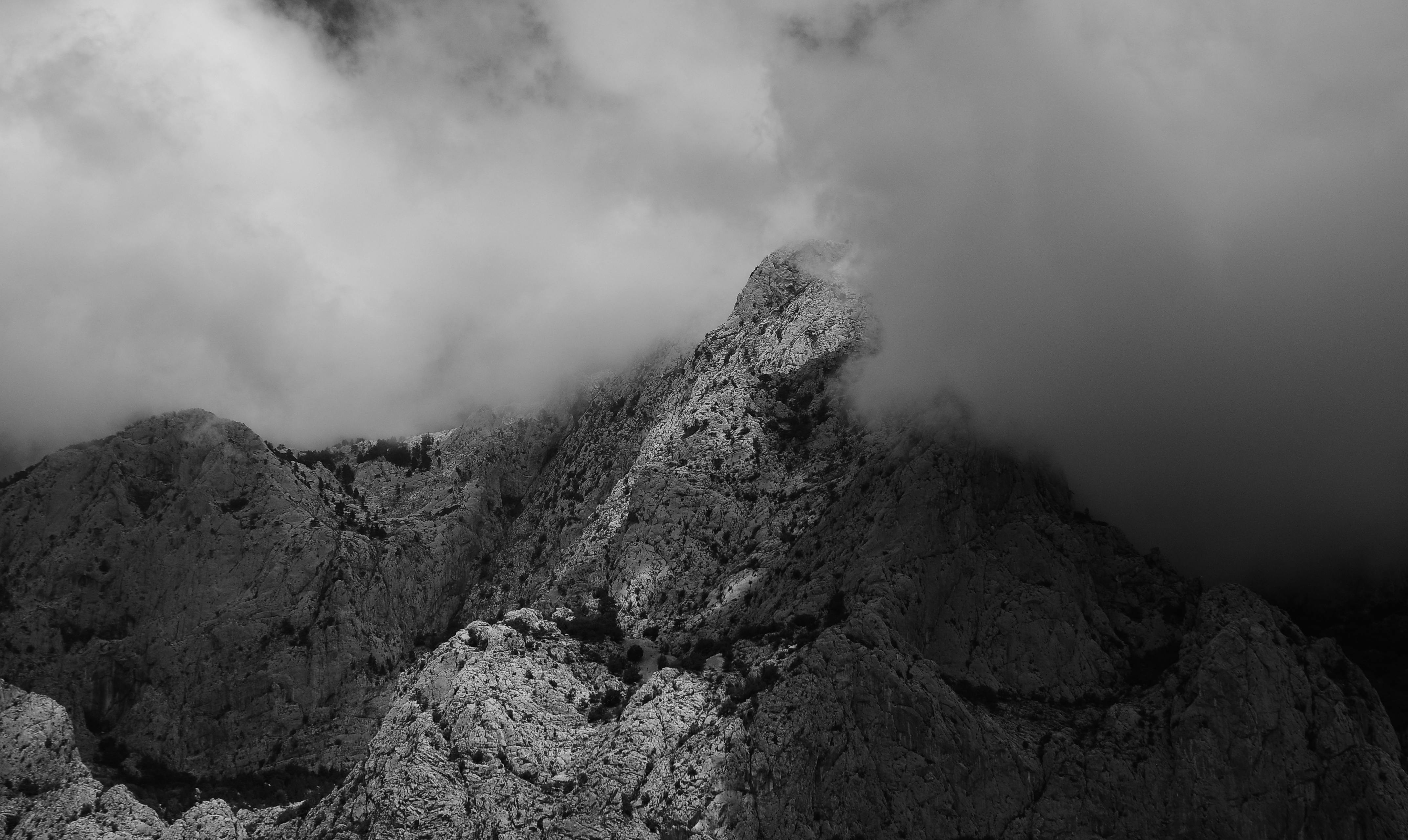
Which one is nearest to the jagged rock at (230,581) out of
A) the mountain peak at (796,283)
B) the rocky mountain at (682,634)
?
the rocky mountain at (682,634)

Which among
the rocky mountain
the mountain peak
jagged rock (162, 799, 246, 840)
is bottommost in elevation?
jagged rock (162, 799, 246, 840)

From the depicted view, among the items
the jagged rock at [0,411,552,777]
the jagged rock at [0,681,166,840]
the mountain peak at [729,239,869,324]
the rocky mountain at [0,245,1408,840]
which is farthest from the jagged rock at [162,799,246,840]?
the mountain peak at [729,239,869,324]

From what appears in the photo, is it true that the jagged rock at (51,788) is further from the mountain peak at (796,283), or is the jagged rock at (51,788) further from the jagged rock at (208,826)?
the mountain peak at (796,283)

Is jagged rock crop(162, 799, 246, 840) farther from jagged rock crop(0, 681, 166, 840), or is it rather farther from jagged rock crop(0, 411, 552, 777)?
jagged rock crop(0, 411, 552, 777)

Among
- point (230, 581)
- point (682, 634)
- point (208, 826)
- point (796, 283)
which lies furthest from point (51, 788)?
point (796, 283)

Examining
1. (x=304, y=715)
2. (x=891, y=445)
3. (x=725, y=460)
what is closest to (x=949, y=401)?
(x=891, y=445)

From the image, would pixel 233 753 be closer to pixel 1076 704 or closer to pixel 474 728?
pixel 474 728

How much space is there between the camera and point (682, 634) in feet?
407

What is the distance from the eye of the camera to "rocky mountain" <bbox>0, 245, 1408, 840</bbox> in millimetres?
105250

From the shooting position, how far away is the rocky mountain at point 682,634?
105 m

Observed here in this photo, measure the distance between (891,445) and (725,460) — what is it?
15.8 meters

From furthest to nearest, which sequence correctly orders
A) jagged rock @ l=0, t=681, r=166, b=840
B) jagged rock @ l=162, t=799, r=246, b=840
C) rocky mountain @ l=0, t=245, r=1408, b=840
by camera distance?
jagged rock @ l=0, t=681, r=166, b=840 < jagged rock @ l=162, t=799, r=246, b=840 < rocky mountain @ l=0, t=245, r=1408, b=840

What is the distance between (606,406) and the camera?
162625mm

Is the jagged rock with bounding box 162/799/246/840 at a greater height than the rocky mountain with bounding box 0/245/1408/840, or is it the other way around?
the rocky mountain with bounding box 0/245/1408/840
